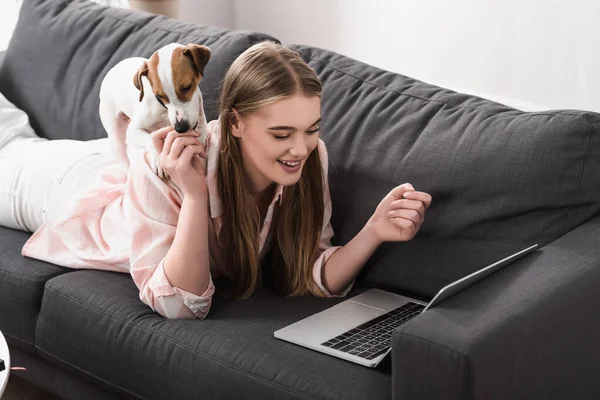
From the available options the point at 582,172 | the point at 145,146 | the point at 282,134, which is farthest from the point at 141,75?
the point at 582,172

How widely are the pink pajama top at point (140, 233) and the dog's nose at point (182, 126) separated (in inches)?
5.6

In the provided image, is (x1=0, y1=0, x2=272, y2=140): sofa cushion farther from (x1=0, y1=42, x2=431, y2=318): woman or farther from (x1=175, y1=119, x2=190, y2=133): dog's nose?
(x1=175, y1=119, x2=190, y2=133): dog's nose

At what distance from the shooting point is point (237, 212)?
1.92 m

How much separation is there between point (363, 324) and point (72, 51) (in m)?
1.38

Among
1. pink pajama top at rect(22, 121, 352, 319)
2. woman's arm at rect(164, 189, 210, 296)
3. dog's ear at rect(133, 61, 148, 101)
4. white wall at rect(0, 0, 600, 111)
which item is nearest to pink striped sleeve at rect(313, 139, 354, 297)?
pink pajama top at rect(22, 121, 352, 319)

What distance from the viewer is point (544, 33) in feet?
12.1

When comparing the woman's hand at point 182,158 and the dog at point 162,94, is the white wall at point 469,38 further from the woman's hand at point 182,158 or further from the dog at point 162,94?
the woman's hand at point 182,158

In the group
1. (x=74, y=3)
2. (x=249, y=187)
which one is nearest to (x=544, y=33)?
(x=74, y=3)

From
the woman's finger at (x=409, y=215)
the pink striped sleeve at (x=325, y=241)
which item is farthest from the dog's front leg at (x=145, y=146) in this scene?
the woman's finger at (x=409, y=215)

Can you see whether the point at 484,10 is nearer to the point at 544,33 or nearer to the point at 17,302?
the point at 544,33

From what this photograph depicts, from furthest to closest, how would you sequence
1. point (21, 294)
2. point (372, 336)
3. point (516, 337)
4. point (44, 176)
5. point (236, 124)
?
1. point (44, 176)
2. point (21, 294)
3. point (236, 124)
4. point (372, 336)
5. point (516, 337)

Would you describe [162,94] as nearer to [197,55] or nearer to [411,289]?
[197,55]

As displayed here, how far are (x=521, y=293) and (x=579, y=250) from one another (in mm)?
218

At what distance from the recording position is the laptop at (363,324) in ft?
5.37
